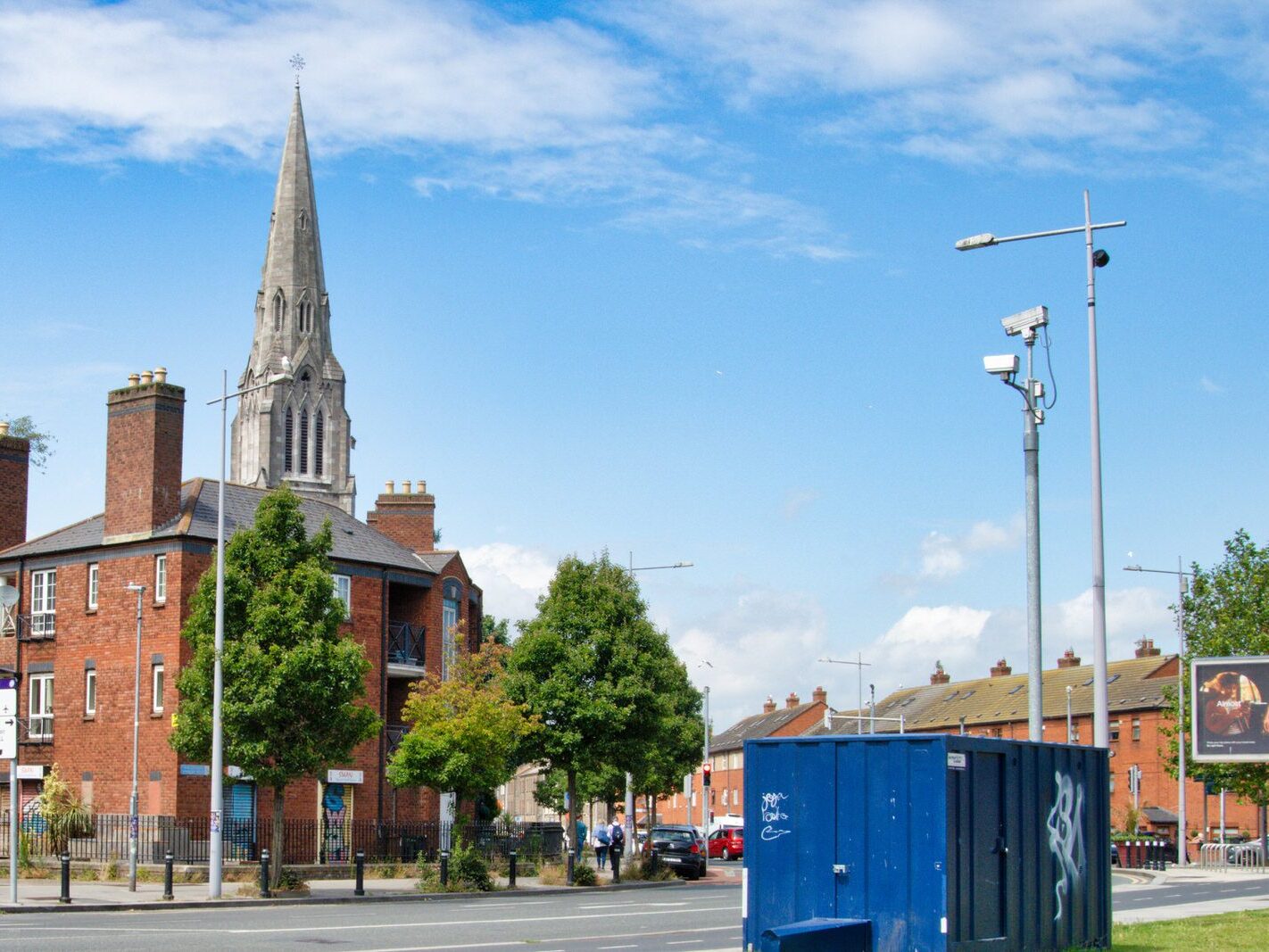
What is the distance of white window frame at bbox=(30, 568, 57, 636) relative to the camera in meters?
43.7

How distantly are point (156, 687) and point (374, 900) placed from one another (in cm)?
1189

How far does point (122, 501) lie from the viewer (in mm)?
42000

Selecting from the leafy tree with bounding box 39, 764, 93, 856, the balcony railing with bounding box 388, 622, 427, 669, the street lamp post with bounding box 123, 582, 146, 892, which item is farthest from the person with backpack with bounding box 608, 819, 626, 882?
the leafy tree with bounding box 39, 764, 93, 856

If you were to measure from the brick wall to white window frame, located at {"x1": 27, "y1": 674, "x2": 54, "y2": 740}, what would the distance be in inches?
191

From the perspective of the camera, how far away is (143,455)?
4153cm

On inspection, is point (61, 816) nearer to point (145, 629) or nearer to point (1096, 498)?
point (145, 629)

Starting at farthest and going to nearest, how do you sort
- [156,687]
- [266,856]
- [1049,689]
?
[1049,689], [156,687], [266,856]

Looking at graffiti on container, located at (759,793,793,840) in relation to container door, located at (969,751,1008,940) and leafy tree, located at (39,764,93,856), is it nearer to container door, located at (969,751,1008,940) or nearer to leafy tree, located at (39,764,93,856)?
container door, located at (969,751,1008,940)

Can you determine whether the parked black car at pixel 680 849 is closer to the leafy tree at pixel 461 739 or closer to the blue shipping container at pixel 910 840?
the leafy tree at pixel 461 739

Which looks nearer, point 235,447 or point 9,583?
point 9,583

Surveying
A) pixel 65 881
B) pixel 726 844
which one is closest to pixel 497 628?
pixel 726 844

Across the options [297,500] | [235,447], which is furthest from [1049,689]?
[297,500]

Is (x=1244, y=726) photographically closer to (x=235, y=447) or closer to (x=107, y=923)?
(x=107, y=923)

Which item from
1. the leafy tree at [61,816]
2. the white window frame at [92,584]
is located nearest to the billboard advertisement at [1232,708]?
the leafy tree at [61,816]
